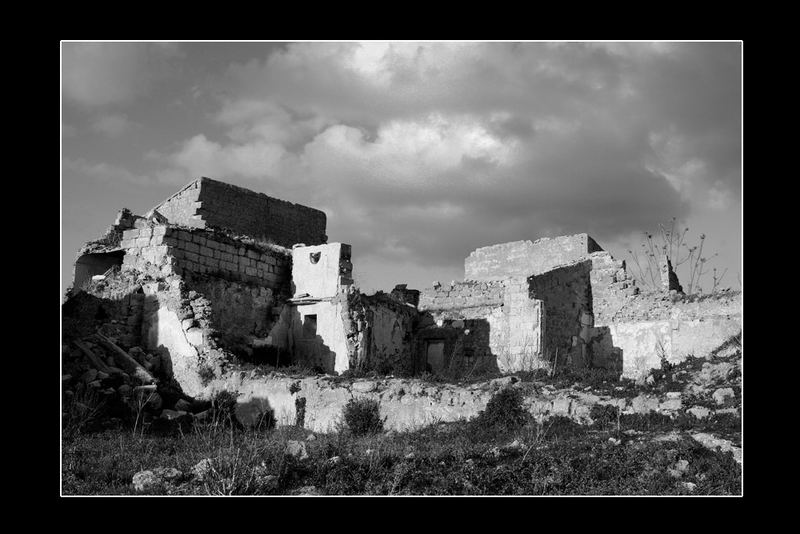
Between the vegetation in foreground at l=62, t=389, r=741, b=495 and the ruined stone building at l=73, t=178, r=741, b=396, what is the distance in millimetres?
4842

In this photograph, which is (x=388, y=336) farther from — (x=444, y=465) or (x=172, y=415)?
(x=444, y=465)

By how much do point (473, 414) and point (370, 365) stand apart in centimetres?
495

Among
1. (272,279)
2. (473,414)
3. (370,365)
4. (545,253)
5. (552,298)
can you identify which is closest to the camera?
(473,414)

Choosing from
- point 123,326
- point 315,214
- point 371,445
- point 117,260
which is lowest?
point 371,445

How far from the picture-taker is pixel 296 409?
12.7 meters

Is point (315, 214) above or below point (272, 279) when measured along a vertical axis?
above

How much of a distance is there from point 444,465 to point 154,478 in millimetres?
2897

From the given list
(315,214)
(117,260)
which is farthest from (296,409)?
(315,214)

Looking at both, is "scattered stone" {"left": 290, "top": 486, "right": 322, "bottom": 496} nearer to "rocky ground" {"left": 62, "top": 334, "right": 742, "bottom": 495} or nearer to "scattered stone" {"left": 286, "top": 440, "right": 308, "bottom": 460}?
"rocky ground" {"left": 62, "top": 334, "right": 742, "bottom": 495}

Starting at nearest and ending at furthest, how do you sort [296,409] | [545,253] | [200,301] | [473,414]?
[473,414], [296,409], [200,301], [545,253]

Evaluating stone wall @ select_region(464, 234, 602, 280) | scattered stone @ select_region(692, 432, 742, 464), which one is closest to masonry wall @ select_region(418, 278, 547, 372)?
stone wall @ select_region(464, 234, 602, 280)

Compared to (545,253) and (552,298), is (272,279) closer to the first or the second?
(552,298)

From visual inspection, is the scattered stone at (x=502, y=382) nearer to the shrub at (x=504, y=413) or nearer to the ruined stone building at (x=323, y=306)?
the shrub at (x=504, y=413)

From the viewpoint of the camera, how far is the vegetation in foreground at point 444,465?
7938mm
